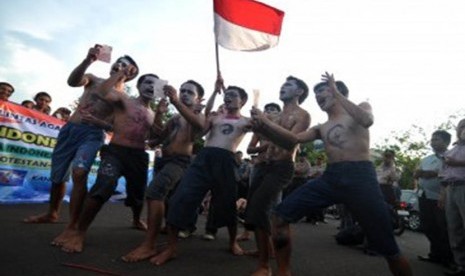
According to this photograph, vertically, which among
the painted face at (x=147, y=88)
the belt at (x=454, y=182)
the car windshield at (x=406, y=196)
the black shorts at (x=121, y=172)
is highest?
the painted face at (x=147, y=88)

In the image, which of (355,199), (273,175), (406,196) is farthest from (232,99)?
(406,196)

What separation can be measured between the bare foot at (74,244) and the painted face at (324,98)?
284cm

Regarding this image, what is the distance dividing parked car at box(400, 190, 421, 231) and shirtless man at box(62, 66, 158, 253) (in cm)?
1084

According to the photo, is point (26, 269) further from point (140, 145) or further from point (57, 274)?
point (140, 145)

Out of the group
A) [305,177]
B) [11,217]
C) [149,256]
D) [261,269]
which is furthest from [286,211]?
[305,177]

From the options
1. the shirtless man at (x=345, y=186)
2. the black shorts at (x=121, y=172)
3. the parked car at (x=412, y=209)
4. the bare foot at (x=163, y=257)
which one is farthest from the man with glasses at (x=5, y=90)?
the parked car at (x=412, y=209)

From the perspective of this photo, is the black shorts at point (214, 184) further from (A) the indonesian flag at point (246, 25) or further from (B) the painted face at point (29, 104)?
(B) the painted face at point (29, 104)

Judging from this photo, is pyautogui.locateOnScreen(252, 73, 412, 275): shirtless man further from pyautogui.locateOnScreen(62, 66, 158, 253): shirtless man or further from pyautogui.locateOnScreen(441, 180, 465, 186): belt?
pyautogui.locateOnScreen(441, 180, 465, 186): belt

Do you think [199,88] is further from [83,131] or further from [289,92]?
[83,131]

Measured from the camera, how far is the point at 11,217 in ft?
19.5

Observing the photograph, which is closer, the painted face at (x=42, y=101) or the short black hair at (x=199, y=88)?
the short black hair at (x=199, y=88)

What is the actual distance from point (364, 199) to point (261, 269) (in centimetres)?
121

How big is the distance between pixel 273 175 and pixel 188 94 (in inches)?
53.5

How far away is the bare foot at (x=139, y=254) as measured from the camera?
13.5 feet
